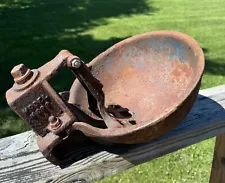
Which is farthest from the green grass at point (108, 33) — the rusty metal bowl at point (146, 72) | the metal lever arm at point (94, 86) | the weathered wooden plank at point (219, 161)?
the metal lever arm at point (94, 86)

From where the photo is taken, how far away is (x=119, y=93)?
5.63 feet

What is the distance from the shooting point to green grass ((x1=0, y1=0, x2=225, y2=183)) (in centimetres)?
319

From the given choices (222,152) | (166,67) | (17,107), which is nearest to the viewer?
(17,107)

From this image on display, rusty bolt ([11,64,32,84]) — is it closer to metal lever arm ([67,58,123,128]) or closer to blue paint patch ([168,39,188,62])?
metal lever arm ([67,58,123,128])

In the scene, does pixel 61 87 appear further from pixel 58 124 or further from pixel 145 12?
pixel 145 12

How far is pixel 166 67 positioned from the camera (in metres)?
1.70

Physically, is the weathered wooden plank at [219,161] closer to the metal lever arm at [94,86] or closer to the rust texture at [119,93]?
the rust texture at [119,93]

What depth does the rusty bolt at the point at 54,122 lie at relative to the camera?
4.26 ft

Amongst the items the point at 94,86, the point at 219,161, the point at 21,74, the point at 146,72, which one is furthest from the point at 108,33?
the point at 21,74

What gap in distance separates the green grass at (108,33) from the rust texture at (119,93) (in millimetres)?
1447

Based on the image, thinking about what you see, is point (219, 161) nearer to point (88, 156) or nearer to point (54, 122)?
point (88, 156)

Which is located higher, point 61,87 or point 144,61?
point 144,61

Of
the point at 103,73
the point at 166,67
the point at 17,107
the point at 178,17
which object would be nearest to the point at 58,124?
the point at 17,107

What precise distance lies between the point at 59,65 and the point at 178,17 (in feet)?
21.4
